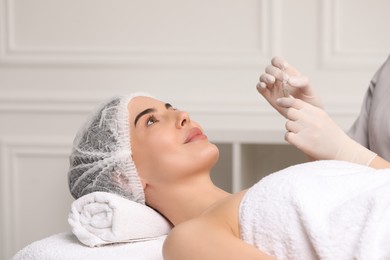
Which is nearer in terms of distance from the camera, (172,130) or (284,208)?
(284,208)

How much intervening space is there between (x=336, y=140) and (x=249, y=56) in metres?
1.02

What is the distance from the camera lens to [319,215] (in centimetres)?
141

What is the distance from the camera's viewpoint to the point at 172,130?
1771 mm

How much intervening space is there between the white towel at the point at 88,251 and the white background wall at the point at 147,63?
1.06 meters

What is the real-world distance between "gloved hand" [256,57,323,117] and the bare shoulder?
52 centimetres

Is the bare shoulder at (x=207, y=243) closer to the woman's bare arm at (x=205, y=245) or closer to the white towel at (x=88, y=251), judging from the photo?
the woman's bare arm at (x=205, y=245)

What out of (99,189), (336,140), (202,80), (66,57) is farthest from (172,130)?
(66,57)

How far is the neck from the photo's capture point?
174cm

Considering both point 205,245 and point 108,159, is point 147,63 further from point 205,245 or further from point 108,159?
point 205,245

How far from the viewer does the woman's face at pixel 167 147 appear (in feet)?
5.70

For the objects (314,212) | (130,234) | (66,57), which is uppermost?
(66,57)

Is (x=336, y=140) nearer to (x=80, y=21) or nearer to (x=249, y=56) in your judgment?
(x=249, y=56)

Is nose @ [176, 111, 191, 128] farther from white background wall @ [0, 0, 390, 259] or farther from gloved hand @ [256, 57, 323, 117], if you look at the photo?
white background wall @ [0, 0, 390, 259]

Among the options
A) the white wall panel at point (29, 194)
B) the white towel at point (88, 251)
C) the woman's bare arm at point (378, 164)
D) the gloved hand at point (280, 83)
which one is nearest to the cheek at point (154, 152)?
the white towel at point (88, 251)
